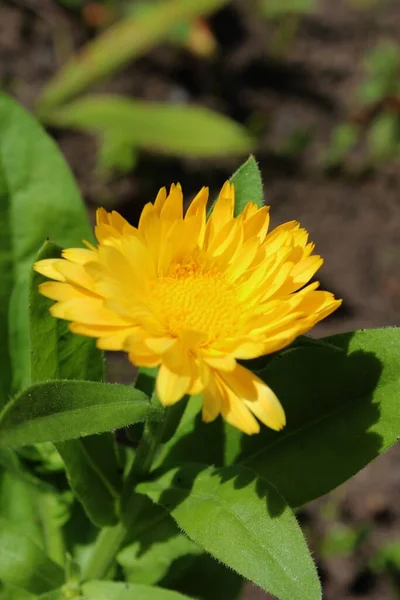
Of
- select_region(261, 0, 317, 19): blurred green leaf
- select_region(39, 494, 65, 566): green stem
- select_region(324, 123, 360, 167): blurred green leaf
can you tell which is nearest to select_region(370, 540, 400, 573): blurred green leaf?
select_region(39, 494, 65, 566): green stem

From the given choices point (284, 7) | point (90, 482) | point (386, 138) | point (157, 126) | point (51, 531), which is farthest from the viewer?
point (284, 7)

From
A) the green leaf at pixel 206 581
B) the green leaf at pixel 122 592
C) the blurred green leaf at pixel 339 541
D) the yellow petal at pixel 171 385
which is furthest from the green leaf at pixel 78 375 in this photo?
the blurred green leaf at pixel 339 541

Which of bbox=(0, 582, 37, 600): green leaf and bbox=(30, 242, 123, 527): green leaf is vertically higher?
bbox=(30, 242, 123, 527): green leaf

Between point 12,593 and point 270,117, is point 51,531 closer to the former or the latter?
point 12,593

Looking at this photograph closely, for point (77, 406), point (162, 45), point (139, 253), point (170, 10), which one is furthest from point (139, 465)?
point (162, 45)

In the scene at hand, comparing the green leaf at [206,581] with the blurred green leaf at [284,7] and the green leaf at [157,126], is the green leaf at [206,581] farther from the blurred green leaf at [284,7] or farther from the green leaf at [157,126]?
the blurred green leaf at [284,7]

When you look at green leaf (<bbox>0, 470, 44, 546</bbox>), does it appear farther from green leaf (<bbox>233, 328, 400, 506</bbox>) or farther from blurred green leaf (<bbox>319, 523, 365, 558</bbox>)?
blurred green leaf (<bbox>319, 523, 365, 558</bbox>)

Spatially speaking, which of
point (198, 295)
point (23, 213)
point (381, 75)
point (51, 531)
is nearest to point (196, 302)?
point (198, 295)
